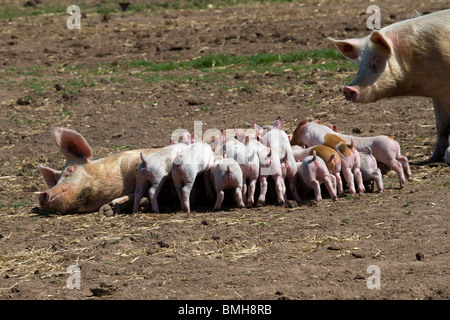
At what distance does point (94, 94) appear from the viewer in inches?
446

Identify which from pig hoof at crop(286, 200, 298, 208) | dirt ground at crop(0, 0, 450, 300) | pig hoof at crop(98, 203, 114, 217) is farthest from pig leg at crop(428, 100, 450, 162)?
pig hoof at crop(98, 203, 114, 217)

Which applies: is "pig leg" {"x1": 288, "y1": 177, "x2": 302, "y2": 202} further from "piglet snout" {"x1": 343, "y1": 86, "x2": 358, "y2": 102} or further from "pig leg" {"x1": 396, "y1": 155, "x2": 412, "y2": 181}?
"piglet snout" {"x1": 343, "y1": 86, "x2": 358, "y2": 102}

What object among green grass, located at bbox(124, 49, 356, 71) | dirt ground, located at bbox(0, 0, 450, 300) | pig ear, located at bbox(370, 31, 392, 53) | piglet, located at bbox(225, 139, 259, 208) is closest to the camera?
dirt ground, located at bbox(0, 0, 450, 300)

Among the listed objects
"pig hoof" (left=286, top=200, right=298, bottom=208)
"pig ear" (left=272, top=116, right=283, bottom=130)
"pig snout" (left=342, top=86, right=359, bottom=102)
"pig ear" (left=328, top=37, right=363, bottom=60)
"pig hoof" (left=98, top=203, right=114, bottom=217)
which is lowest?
"pig hoof" (left=98, top=203, right=114, bottom=217)

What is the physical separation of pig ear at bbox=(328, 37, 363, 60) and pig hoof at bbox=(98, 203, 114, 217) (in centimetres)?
279

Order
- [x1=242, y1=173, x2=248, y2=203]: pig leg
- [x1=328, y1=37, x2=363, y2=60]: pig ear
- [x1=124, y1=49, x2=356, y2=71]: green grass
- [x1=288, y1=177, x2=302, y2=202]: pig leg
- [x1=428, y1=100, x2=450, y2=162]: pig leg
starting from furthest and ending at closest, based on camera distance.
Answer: [x1=124, y1=49, x2=356, y2=71]: green grass → [x1=428, y1=100, x2=450, y2=162]: pig leg → [x1=328, y1=37, x2=363, y2=60]: pig ear → [x1=288, y1=177, x2=302, y2=202]: pig leg → [x1=242, y1=173, x2=248, y2=203]: pig leg

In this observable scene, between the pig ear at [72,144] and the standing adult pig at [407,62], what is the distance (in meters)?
2.47

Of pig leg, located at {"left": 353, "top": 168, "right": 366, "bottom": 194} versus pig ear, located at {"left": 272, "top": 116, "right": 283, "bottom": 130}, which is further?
pig ear, located at {"left": 272, "top": 116, "right": 283, "bottom": 130}

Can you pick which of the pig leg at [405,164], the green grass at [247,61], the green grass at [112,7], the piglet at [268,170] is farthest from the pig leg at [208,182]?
the green grass at [112,7]

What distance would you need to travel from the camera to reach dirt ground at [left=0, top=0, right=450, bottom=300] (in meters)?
4.88

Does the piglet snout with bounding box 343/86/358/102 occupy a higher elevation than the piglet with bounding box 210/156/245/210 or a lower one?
higher
